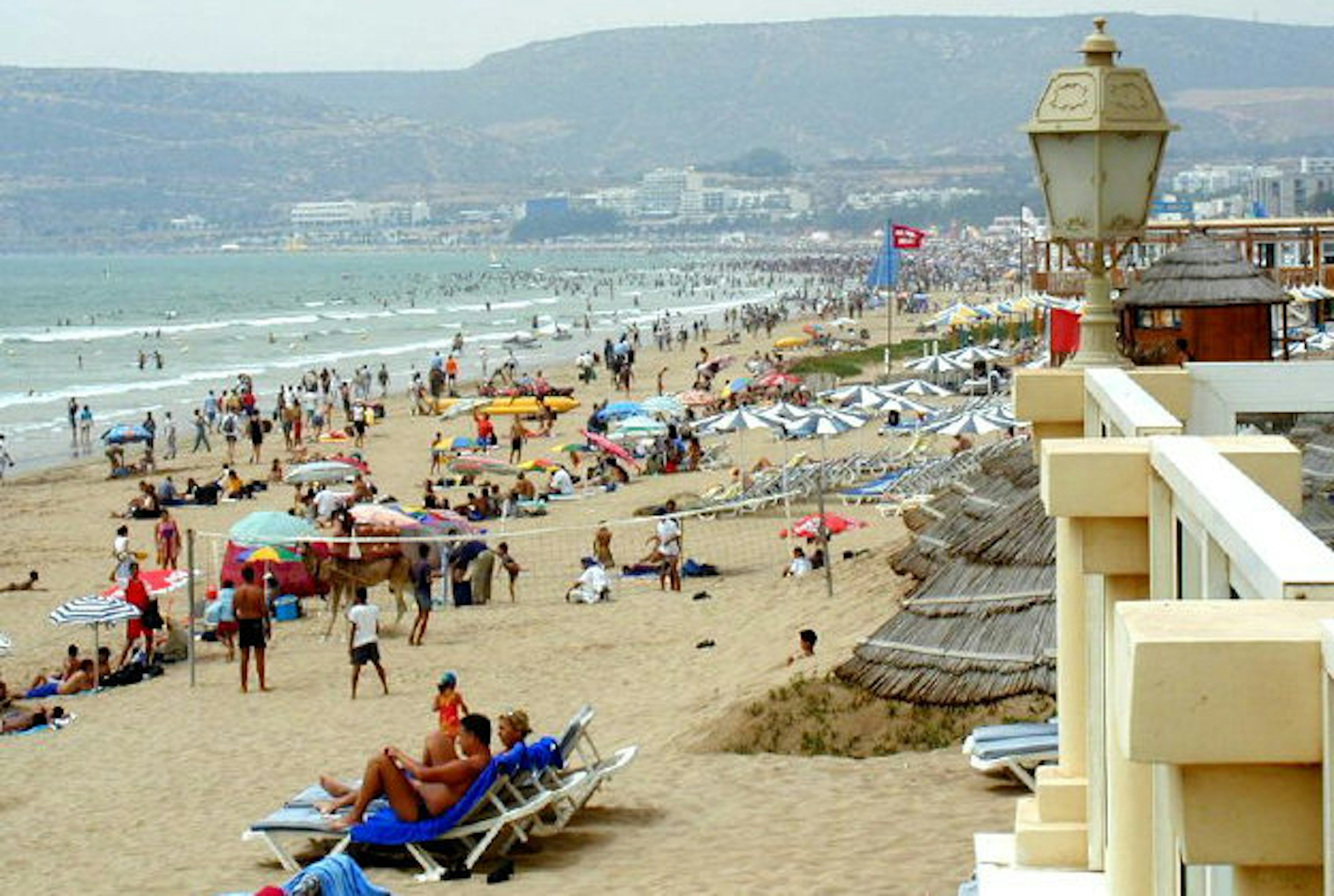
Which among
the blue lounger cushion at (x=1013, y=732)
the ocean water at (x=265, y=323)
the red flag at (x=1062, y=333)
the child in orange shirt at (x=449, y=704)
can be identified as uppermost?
the red flag at (x=1062, y=333)

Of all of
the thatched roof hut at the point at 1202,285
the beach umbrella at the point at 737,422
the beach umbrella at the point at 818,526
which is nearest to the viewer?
the thatched roof hut at the point at 1202,285

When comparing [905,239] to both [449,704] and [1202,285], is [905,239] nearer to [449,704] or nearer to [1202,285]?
[449,704]

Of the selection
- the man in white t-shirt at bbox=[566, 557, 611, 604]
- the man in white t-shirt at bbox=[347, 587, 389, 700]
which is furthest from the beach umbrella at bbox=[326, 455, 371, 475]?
the man in white t-shirt at bbox=[347, 587, 389, 700]

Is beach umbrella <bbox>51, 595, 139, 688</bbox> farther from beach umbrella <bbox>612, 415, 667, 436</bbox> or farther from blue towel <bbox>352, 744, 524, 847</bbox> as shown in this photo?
beach umbrella <bbox>612, 415, 667, 436</bbox>

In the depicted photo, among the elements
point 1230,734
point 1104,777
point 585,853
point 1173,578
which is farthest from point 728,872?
point 1230,734

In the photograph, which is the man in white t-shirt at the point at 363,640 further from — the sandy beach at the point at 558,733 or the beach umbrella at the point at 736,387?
the beach umbrella at the point at 736,387

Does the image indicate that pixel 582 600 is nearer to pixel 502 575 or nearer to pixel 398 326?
pixel 502 575

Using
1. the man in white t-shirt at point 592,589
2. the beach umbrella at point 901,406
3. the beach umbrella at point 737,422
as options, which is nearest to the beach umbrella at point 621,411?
the beach umbrella at point 901,406

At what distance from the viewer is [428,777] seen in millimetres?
8586

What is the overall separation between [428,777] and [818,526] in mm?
9016

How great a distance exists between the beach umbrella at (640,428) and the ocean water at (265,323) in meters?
12.4

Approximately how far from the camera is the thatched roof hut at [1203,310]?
7645mm

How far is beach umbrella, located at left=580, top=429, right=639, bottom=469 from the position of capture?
2711 centimetres

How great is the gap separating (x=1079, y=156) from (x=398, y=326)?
8367 centimetres
